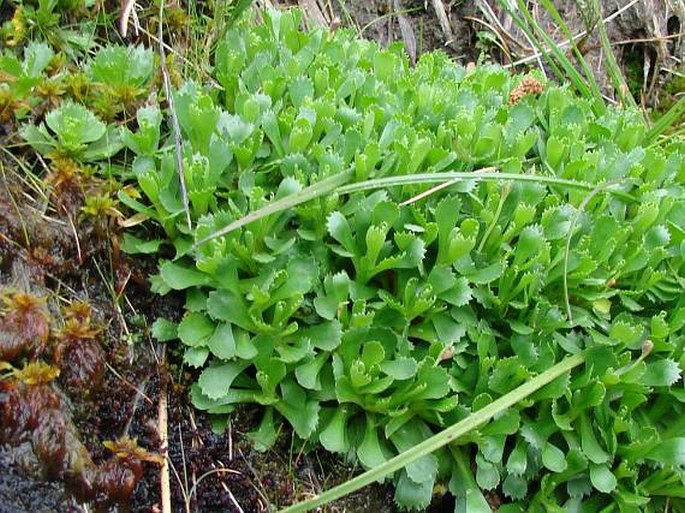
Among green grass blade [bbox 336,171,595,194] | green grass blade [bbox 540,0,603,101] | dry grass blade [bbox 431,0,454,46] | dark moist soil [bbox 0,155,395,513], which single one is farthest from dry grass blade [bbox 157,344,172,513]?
dry grass blade [bbox 431,0,454,46]

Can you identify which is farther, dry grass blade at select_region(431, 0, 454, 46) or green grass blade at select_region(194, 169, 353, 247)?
dry grass blade at select_region(431, 0, 454, 46)

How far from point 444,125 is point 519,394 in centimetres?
100

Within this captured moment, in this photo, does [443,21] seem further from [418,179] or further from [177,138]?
[177,138]

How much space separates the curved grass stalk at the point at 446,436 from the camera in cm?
178

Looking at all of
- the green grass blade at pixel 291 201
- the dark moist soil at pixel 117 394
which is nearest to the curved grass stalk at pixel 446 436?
the dark moist soil at pixel 117 394

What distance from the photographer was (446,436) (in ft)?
6.49

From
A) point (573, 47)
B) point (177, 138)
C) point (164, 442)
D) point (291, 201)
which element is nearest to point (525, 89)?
point (573, 47)

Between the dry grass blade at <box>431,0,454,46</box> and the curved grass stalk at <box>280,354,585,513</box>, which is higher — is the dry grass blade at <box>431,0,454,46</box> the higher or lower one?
the higher one

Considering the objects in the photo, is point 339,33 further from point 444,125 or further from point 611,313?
point 611,313

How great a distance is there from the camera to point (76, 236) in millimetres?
2145

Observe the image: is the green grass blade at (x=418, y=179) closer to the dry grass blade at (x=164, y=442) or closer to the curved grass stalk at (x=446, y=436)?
the curved grass stalk at (x=446, y=436)

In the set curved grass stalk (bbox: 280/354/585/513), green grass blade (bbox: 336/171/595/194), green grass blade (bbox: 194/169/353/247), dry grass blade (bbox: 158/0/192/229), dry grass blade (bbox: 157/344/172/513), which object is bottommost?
curved grass stalk (bbox: 280/354/585/513)

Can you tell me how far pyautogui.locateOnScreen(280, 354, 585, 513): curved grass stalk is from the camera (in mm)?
1782

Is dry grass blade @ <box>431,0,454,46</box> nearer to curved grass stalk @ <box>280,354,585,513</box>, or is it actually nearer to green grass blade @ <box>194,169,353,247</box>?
green grass blade @ <box>194,169,353,247</box>
